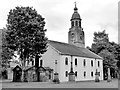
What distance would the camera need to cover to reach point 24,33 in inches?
1559

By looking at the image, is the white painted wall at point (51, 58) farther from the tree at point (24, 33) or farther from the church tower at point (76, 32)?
the church tower at point (76, 32)

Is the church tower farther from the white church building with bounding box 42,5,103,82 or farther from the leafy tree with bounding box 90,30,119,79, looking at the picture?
the white church building with bounding box 42,5,103,82

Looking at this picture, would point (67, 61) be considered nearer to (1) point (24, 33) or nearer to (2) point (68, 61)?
(2) point (68, 61)

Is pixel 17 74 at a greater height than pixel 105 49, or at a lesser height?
lesser

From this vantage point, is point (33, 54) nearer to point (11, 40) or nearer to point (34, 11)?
point (11, 40)

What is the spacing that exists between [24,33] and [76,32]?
36307 mm

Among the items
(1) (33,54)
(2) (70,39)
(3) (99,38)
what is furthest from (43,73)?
(3) (99,38)

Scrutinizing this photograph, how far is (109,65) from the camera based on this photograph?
6550 centimetres

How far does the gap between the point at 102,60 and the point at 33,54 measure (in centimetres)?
3062

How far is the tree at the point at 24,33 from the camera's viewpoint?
39.4 meters

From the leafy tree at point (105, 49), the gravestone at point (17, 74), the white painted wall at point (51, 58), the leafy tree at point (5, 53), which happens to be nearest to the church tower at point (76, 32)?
the leafy tree at point (105, 49)

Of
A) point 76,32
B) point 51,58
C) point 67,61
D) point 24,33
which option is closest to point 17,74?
point 51,58

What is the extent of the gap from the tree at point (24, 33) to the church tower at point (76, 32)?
107ft

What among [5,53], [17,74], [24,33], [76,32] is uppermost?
[76,32]
